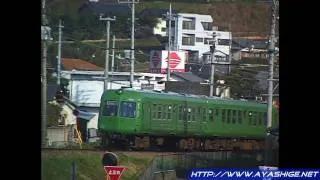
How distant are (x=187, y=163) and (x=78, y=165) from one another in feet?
4.21

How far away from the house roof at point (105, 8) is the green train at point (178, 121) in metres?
0.93

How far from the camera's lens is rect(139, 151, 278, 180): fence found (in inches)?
278

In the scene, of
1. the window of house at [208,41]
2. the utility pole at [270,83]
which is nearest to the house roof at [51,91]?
the window of house at [208,41]

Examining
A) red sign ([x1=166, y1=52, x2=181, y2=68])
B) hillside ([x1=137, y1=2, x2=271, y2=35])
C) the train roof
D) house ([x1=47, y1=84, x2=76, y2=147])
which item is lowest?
house ([x1=47, y1=84, x2=76, y2=147])

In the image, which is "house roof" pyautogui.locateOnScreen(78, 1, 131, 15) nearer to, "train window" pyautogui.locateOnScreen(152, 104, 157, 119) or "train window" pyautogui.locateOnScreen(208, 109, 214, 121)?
"train window" pyautogui.locateOnScreen(152, 104, 157, 119)

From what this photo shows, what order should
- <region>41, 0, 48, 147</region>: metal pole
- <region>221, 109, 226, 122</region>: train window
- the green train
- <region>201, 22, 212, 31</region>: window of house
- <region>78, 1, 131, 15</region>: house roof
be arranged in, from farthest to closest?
<region>221, 109, 226, 122</region>: train window < <region>201, 22, 212, 31</region>: window of house < the green train < <region>78, 1, 131, 15</region>: house roof < <region>41, 0, 48, 147</region>: metal pole

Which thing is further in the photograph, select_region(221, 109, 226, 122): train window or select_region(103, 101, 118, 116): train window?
select_region(221, 109, 226, 122): train window

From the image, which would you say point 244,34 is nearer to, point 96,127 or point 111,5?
point 111,5

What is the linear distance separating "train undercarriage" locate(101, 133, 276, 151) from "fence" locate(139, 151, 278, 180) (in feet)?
0.30

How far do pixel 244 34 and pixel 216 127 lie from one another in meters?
1.18

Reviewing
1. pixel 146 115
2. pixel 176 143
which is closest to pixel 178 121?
pixel 176 143

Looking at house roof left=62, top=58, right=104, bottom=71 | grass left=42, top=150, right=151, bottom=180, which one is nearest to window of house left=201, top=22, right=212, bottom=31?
house roof left=62, top=58, right=104, bottom=71

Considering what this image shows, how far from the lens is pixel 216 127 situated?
7312mm
